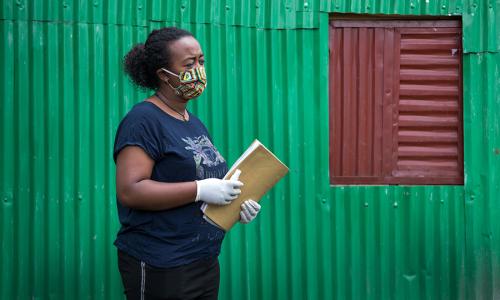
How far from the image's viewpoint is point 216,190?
9.32 ft

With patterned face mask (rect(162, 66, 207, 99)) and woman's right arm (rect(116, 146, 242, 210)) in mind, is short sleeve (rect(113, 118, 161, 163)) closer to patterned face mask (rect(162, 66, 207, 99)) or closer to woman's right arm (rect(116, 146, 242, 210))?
woman's right arm (rect(116, 146, 242, 210))

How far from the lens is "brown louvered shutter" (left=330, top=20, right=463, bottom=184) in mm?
5410

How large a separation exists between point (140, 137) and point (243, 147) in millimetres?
2589

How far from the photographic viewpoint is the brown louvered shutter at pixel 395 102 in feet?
17.7

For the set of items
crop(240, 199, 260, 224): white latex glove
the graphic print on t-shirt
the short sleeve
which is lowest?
crop(240, 199, 260, 224): white latex glove

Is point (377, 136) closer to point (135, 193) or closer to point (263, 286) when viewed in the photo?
point (263, 286)

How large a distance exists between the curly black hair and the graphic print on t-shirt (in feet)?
1.12

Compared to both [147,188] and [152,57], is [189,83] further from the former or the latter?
[147,188]

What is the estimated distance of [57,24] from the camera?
16.9 feet

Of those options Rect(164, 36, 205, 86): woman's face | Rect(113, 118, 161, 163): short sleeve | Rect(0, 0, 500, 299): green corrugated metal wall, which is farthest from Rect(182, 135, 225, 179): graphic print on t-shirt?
Rect(0, 0, 500, 299): green corrugated metal wall

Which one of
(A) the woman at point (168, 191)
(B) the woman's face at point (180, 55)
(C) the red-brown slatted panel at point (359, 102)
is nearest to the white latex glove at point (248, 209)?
(A) the woman at point (168, 191)

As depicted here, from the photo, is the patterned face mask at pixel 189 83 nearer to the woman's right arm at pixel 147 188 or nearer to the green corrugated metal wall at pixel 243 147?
the woman's right arm at pixel 147 188

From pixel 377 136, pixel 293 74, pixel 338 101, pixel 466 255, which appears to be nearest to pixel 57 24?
pixel 293 74

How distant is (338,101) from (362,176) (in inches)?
24.7
